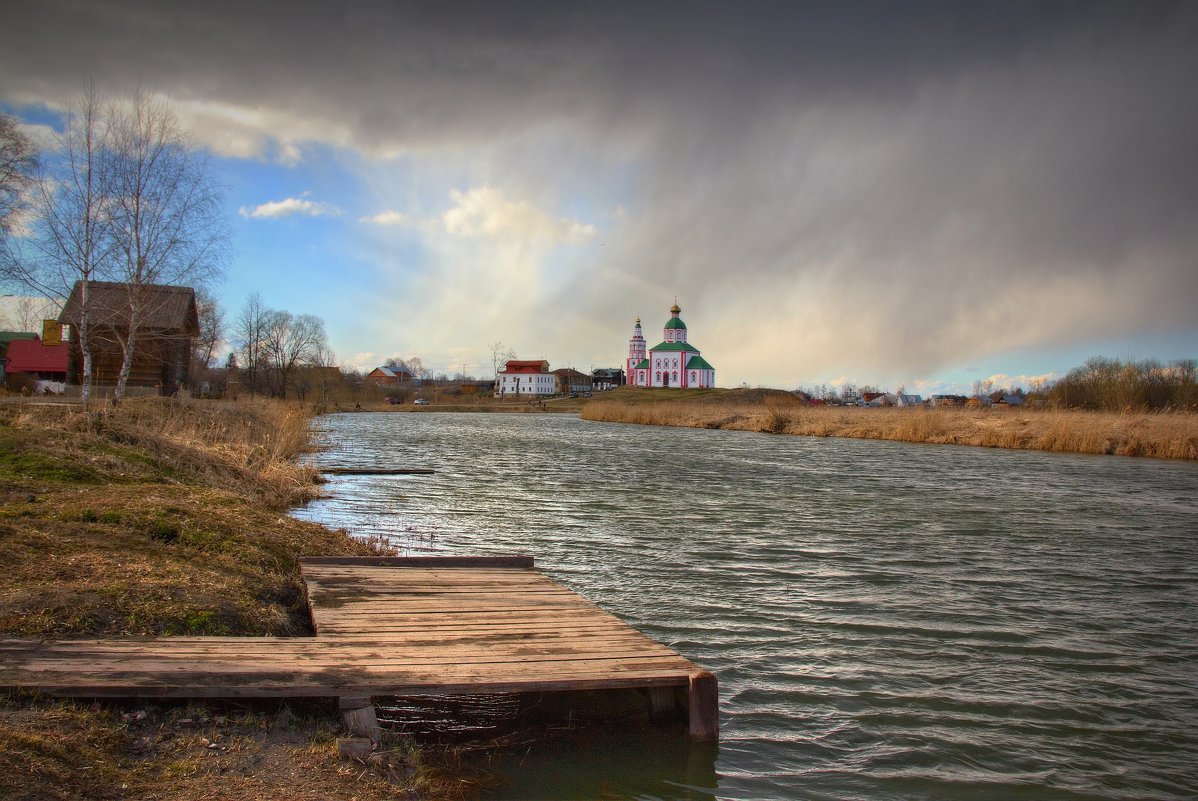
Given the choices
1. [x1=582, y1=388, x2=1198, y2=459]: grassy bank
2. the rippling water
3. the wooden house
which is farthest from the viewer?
the wooden house

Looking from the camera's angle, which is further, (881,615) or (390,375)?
→ (390,375)

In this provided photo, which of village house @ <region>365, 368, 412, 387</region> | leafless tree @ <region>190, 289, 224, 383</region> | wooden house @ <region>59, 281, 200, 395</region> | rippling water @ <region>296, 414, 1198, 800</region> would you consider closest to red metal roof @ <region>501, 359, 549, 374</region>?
village house @ <region>365, 368, 412, 387</region>

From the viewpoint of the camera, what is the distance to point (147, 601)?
20.3ft

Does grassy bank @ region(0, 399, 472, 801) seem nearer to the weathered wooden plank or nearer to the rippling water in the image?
the weathered wooden plank

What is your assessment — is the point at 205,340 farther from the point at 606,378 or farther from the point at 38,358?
the point at 606,378

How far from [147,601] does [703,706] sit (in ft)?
13.9

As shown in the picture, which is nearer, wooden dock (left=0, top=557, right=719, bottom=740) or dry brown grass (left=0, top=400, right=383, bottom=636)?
wooden dock (left=0, top=557, right=719, bottom=740)

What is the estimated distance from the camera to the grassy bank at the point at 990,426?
103ft

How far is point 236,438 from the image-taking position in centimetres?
2095

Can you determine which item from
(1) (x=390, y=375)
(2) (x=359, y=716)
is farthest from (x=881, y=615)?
(1) (x=390, y=375)

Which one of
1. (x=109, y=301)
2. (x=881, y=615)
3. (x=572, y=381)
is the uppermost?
(x=572, y=381)

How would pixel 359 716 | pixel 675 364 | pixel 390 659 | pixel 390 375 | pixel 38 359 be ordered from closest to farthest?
pixel 359 716 < pixel 390 659 < pixel 38 359 < pixel 675 364 < pixel 390 375

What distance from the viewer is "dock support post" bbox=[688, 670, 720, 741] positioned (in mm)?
5469

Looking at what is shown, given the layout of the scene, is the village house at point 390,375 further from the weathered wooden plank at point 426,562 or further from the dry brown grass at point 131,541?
the weathered wooden plank at point 426,562
